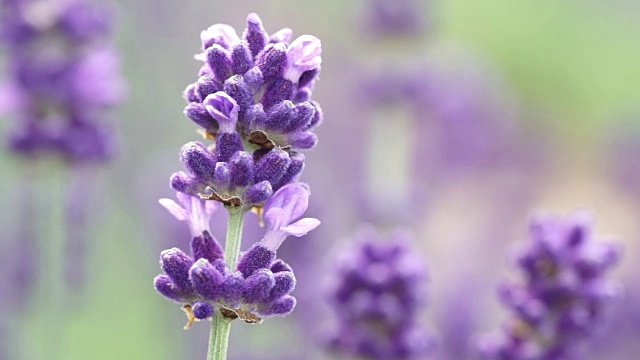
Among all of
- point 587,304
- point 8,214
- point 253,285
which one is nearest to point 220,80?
point 253,285

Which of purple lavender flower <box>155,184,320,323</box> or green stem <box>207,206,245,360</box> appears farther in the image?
purple lavender flower <box>155,184,320,323</box>

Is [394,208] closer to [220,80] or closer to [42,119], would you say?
[42,119]

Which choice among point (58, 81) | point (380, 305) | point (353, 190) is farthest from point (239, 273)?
point (353, 190)

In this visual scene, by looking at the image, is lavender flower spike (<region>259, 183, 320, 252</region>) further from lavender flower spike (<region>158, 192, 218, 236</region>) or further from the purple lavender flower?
lavender flower spike (<region>158, 192, 218, 236</region>)

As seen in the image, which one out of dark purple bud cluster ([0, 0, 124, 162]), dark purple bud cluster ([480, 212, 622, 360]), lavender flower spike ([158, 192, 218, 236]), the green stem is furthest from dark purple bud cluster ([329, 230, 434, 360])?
dark purple bud cluster ([0, 0, 124, 162])

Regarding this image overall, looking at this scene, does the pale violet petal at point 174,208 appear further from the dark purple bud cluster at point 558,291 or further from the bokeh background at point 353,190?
the bokeh background at point 353,190

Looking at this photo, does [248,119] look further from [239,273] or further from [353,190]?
[353,190]
